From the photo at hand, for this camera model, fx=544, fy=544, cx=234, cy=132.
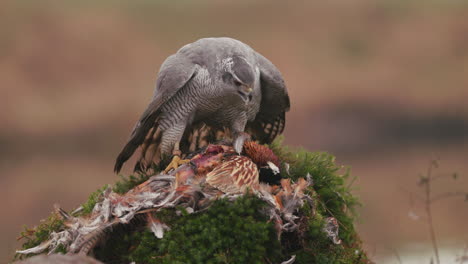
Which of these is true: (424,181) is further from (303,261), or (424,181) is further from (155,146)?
(155,146)

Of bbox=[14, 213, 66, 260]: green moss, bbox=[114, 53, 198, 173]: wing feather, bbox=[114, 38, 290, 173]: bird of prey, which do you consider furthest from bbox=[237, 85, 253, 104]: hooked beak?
bbox=[14, 213, 66, 260]: green moss

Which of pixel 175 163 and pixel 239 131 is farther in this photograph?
pixel 239 131

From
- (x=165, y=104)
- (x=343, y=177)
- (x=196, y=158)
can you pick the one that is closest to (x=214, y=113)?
(x=165, y=104)

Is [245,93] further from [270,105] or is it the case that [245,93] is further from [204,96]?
[270,105]

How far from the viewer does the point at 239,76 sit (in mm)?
3760

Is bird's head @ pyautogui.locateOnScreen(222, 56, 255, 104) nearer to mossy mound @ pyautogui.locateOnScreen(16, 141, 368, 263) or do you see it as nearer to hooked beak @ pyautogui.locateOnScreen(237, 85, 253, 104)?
hooked beak @ pyautogui.locateOnScreen(237, 85, 253, 104)

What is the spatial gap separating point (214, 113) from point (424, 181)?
192 centimetres

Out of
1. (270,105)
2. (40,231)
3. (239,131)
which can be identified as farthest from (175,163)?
(270,105)

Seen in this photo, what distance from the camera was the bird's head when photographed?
12.2ft

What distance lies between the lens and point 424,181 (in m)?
2.78

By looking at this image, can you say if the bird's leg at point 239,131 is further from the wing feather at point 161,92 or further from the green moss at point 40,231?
the green moss at point 40,231

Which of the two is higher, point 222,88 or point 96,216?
point 222,88

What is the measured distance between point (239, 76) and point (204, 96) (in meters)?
0.39

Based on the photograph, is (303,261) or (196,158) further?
(196,158)
